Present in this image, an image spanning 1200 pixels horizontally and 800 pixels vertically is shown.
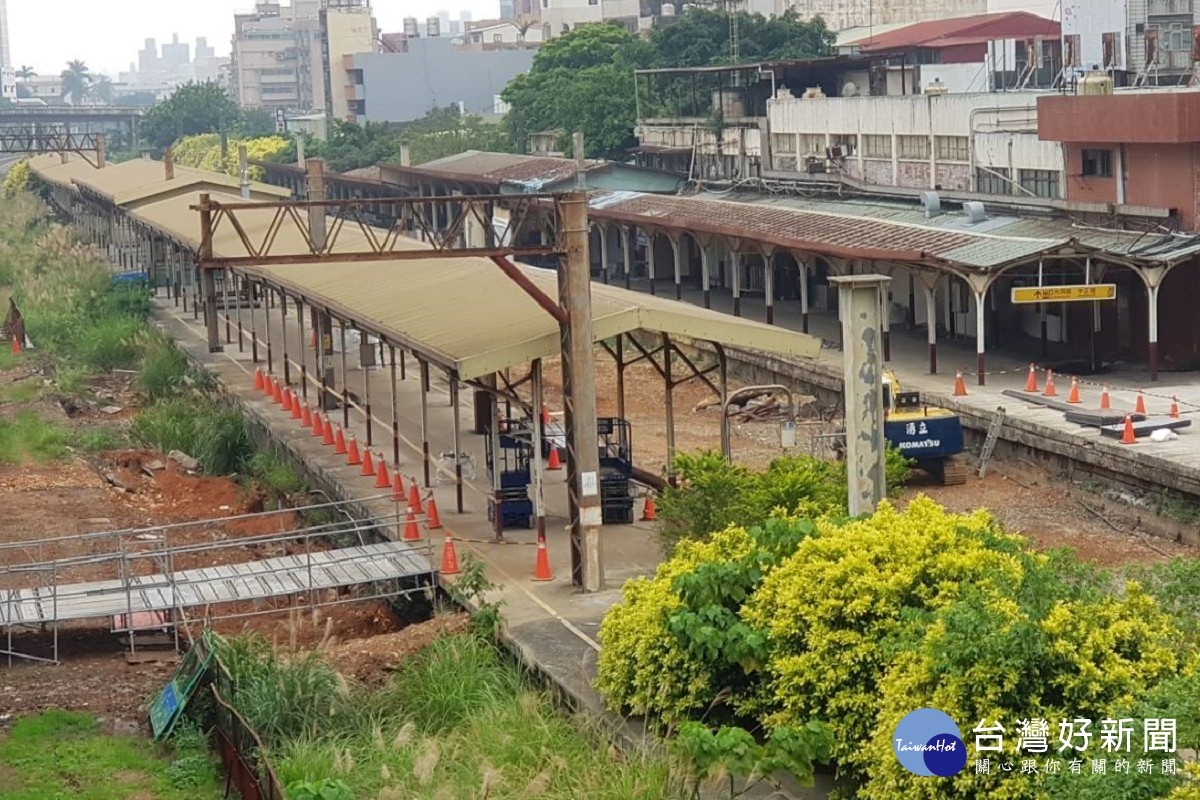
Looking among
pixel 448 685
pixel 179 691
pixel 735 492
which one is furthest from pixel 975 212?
pixel 179 691

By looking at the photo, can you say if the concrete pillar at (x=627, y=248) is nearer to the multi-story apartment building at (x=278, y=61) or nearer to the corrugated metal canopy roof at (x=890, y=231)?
the corrugated metal canopy roof at (x=890, y=231)

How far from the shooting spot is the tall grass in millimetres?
A: 12938

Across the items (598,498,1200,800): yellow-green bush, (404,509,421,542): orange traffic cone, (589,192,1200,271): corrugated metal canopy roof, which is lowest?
(404,509,421,542): orange traffic cone

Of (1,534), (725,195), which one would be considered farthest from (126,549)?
(725,195)

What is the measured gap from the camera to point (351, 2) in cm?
15350

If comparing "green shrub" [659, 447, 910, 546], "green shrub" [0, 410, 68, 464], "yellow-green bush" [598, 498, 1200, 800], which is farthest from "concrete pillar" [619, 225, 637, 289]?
"yellow-green bush" [598, 498, 1200, 800]

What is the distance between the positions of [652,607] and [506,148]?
6197 centimetres

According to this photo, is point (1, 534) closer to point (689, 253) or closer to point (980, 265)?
point (980, 265)

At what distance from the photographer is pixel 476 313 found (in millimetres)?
22156

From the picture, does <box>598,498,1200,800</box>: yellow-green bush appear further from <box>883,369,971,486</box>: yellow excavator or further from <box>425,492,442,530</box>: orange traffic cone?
<box>883,369,971,486</box>: yellow excavator

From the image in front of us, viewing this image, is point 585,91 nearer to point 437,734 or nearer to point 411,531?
point 411,531

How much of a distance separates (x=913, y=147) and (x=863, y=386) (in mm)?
30077

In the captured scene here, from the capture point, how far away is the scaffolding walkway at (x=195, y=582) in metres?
18.1

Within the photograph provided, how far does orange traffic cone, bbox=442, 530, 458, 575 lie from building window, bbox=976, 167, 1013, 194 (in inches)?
850
